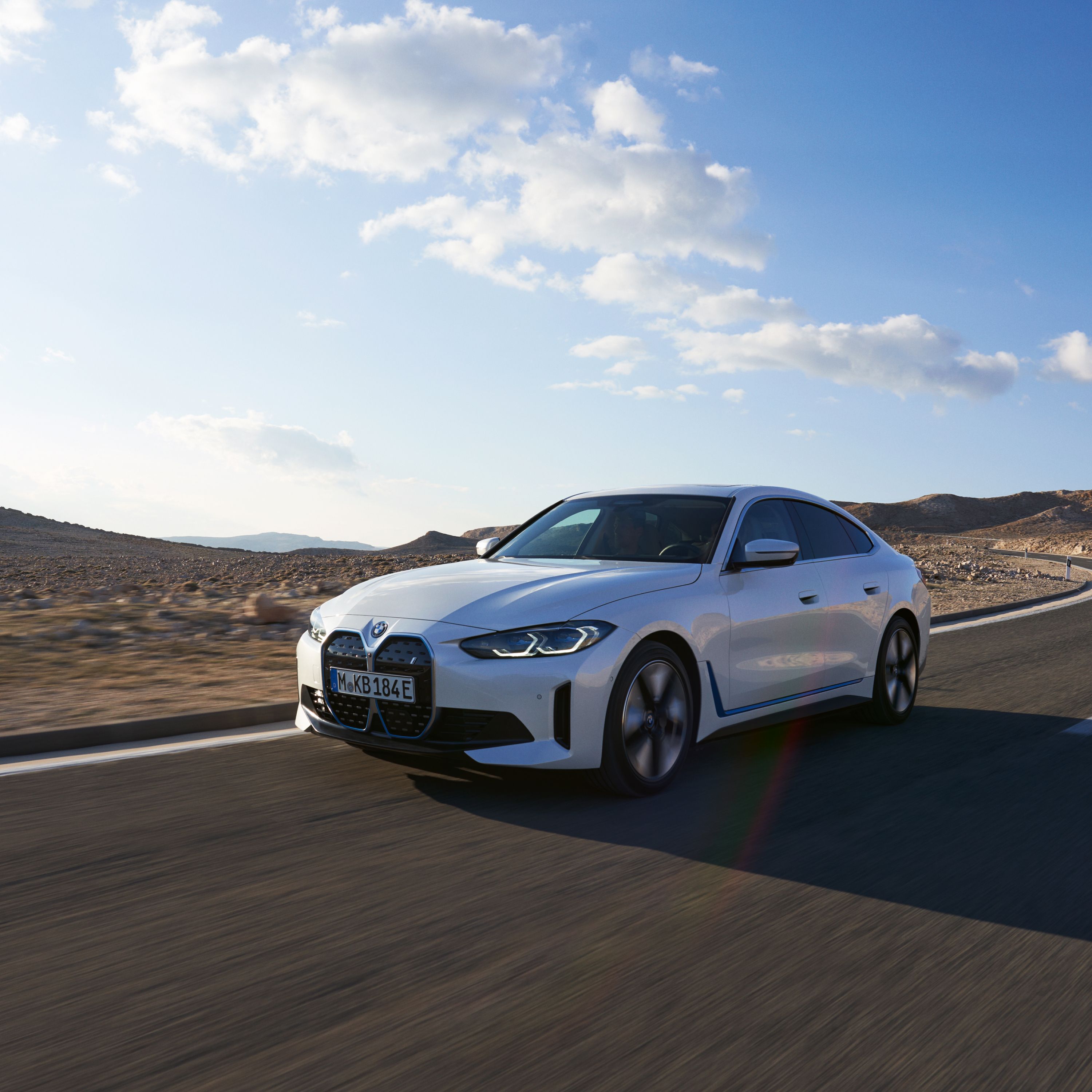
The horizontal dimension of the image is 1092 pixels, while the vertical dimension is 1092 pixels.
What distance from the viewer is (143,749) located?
6.41 m

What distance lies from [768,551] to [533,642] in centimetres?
160

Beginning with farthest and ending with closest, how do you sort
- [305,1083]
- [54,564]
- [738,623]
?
[54,564], [738,623], [305,1083]

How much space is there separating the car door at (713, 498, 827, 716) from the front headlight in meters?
1.02

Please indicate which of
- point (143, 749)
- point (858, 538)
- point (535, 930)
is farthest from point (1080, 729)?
point (143, 749)

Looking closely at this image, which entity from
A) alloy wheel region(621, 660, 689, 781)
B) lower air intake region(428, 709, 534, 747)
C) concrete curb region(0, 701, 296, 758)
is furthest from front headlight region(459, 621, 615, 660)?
concrete curb region(0, 701, 296, 758)

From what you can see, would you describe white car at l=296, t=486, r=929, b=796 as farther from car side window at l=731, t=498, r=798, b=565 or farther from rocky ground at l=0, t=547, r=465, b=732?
rocky ground at l=0, t=547, r=465, b=732

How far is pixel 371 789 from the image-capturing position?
5.40 metres

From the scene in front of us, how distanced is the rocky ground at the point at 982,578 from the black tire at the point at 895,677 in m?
9.83

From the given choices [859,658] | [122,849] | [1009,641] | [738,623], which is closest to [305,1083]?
[122,849]

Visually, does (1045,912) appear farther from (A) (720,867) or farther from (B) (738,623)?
(B) (738,623)

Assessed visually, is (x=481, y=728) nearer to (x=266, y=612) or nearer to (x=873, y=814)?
(x=873, y=814)

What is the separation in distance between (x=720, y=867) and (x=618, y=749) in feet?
3.23

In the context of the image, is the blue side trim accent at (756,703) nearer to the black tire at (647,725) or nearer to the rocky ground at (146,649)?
the black tire at (647,725)

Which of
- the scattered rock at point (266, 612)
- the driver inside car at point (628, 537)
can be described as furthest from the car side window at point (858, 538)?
the scattered rock at point (266, 612)
